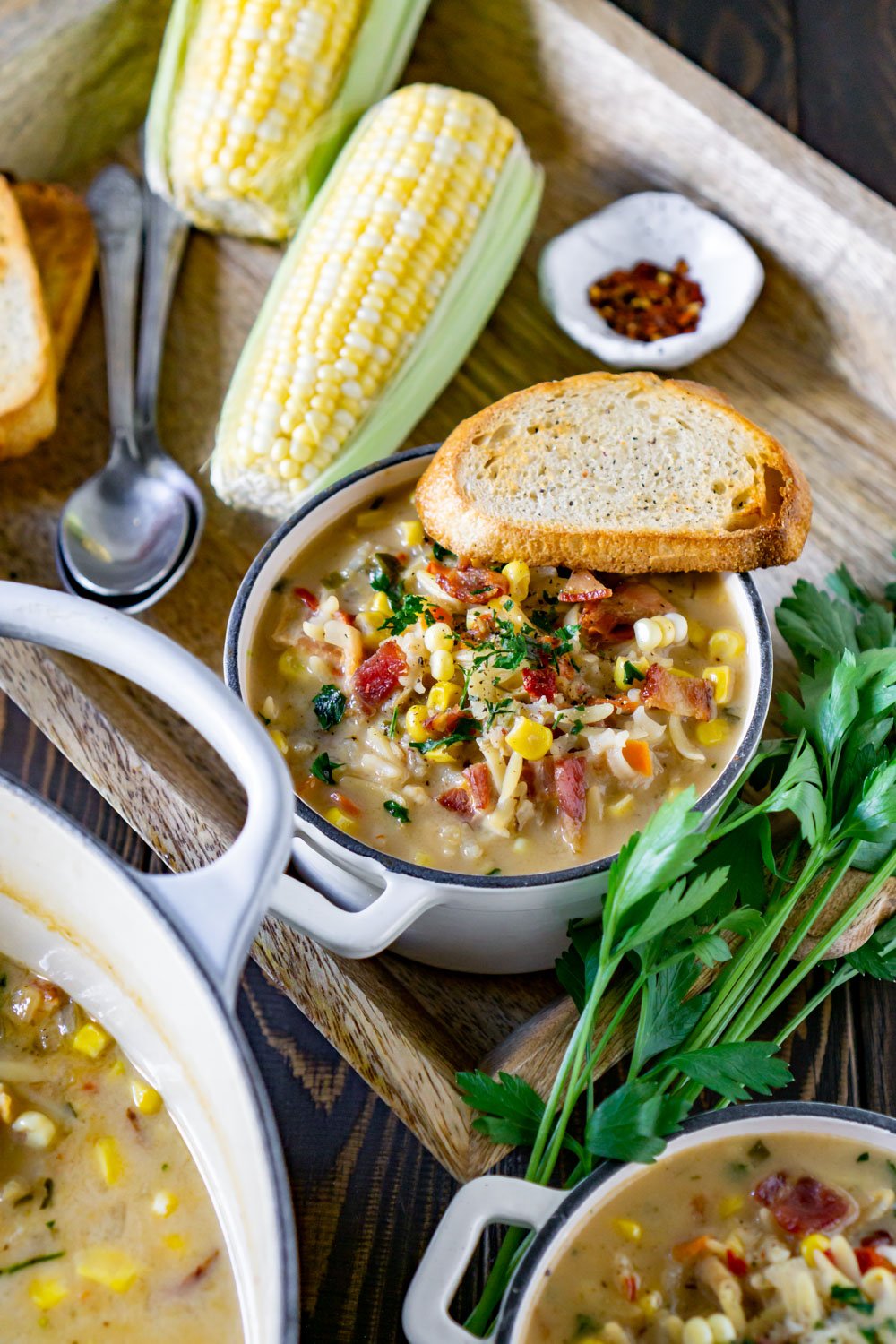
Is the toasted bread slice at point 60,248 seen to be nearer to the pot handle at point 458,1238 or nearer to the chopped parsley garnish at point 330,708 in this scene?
the chopped parsley garnish at point 330,708

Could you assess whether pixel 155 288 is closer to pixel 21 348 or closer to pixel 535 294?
pixel 21 348

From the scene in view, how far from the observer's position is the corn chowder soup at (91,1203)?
1620 mm

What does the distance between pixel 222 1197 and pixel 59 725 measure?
3.68 ft

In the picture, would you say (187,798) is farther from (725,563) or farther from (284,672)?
(725,563)

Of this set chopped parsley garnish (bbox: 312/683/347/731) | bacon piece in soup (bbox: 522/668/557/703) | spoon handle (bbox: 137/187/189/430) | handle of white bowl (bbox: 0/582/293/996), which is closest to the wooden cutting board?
spoon handle (bbox: 137/187/189/430)

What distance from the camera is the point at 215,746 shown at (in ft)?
4.78

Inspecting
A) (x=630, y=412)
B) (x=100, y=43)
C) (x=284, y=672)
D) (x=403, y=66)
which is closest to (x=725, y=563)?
Answer: (x=630, y=412)

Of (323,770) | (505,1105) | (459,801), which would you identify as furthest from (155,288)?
(505,1105)

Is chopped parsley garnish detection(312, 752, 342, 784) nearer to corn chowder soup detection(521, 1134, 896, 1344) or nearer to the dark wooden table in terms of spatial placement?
the dark wooden table

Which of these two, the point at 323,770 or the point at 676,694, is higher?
the point at 676,694

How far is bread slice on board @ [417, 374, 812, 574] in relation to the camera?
2.28 meters

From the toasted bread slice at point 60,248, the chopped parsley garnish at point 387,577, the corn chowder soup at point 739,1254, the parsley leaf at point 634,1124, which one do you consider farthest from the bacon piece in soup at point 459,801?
the toasted bread slice at point 60,248

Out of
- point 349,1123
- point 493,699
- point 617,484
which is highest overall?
point 617,484

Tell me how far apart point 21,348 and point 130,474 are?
1.29 ft
